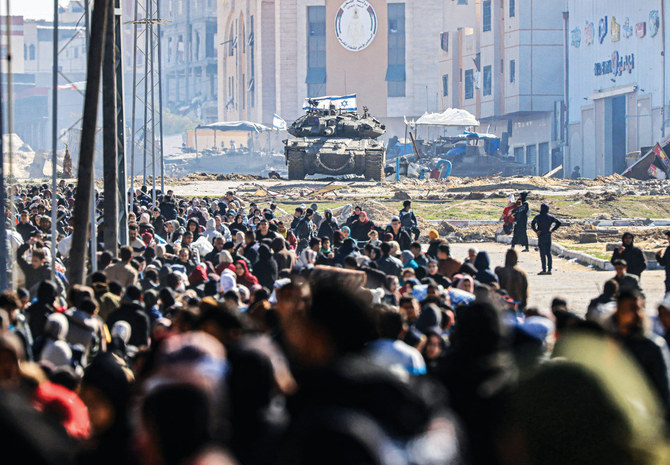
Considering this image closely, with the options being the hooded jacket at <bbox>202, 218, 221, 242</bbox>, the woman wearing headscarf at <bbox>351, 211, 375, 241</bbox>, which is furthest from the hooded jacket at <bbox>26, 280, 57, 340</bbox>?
the woman wearing headscarf at <bbox>351, 211, 375, 241</bbox>

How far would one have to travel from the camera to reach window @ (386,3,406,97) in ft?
307

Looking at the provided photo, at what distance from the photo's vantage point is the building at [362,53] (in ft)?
302

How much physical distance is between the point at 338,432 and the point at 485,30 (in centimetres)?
8110

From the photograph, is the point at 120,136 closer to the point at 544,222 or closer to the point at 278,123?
the point at 544,222

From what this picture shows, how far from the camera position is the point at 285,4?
92.4m

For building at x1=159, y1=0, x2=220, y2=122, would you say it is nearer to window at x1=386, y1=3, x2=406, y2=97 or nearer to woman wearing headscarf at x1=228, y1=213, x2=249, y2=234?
window at x1=386, y1=3, x2=406, y2=97

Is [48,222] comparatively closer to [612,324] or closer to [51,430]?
[612,324]

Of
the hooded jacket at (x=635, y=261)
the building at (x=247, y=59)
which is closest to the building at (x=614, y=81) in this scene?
the building at (x=247, y=59)

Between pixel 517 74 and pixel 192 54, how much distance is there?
8198 cm

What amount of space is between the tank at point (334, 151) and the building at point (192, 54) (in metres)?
98.9

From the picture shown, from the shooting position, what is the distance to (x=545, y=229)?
21.1 metres

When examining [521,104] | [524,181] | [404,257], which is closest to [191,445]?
[404,257]

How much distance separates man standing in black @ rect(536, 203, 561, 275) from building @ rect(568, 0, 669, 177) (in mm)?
36499

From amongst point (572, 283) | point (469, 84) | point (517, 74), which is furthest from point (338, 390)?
point (469, 84)
